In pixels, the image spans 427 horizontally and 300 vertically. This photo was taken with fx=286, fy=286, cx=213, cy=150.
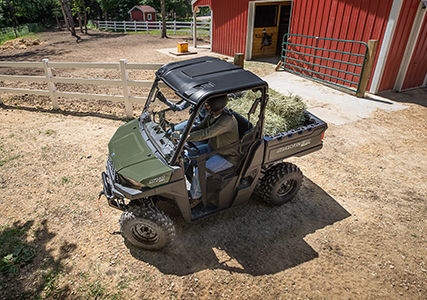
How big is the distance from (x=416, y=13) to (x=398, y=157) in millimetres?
5528

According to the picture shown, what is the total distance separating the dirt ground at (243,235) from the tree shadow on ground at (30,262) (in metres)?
0.01

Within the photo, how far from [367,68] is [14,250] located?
9.44 meters

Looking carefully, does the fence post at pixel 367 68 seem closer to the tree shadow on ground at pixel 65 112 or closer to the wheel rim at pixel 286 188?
the wheel rim at pixel 286 188

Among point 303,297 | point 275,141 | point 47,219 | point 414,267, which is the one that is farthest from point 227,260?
point 47,219

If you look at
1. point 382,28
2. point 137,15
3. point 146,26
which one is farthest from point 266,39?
point 137,15

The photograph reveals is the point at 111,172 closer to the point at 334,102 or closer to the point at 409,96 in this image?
the point at 334,102

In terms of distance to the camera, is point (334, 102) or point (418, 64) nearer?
point (334, 102)

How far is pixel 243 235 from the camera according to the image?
400cm

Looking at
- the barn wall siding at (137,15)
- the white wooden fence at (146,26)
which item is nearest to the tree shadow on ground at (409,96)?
the white wooden fence at (146,26)

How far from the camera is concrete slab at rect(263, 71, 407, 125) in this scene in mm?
7914

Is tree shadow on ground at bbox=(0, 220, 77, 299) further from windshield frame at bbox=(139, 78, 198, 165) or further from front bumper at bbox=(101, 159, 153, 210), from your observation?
windshield frame at bbox=(139, 78, 198, 165)

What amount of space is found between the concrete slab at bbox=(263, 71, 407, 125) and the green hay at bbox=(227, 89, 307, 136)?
3.13 m

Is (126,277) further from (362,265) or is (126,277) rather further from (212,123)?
(362,265)

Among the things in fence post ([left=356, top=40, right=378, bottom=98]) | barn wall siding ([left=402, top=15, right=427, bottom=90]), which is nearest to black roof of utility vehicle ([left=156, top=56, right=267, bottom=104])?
fence post ([left=356, top=40, right=378, bottom=98])
